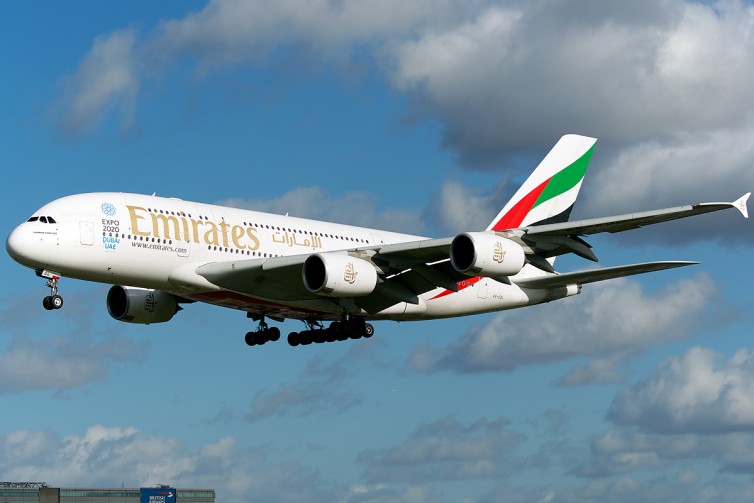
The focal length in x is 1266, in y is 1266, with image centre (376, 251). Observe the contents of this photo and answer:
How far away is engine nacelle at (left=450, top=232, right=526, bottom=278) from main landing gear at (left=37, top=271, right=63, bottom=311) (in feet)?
43.8

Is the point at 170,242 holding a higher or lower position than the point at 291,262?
higher

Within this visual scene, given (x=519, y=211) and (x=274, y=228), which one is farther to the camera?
(x=519, y=211)

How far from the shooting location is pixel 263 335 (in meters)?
52.4

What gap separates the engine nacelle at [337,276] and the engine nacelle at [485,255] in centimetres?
336

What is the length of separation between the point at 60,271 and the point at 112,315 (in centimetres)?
964

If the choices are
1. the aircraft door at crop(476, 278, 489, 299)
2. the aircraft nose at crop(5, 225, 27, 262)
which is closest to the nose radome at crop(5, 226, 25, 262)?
the aircraft nose at crop(5, 225, 27, 262)

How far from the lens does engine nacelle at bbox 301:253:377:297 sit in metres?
43.9

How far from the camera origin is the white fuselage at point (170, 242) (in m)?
42.0

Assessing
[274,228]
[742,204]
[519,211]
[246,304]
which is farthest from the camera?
[519,211]

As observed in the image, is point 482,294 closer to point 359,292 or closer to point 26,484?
point 359,292

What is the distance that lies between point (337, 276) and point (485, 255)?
206 inches

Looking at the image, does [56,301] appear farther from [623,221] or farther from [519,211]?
[519,211]

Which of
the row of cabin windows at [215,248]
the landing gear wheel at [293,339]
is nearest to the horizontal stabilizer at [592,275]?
the landing gear wheel at [293,339]

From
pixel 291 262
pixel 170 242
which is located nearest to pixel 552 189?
pixel 291 262
